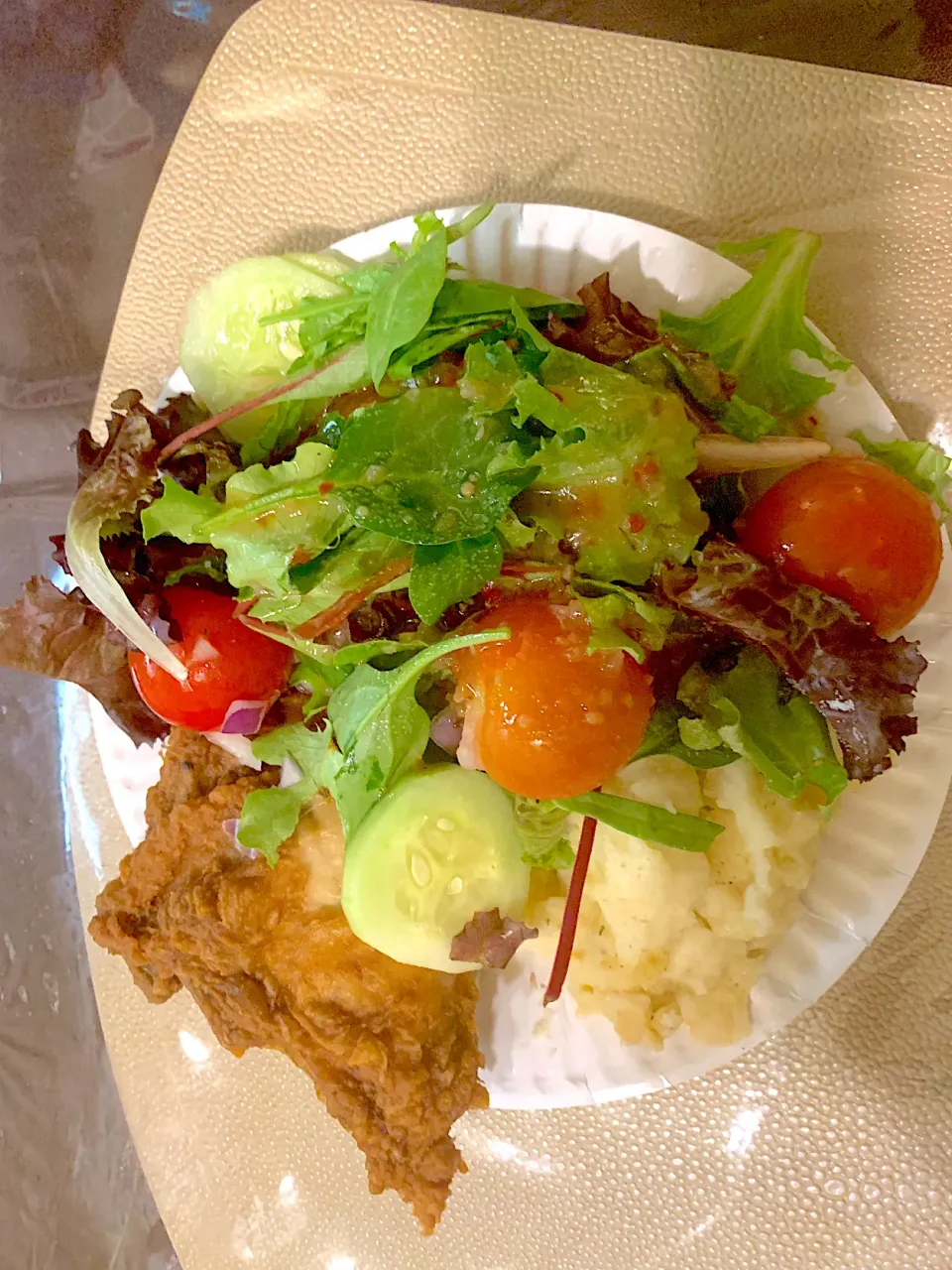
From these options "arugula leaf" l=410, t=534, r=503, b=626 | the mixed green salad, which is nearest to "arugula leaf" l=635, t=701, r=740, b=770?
the mixed green salad

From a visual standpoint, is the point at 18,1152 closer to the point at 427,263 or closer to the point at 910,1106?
the point at 910,1106

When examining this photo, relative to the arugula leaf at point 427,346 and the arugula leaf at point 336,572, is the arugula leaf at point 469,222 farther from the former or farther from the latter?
the arugula leaf at point 336,572

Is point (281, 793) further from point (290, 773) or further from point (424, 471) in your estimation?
point (424, 471)

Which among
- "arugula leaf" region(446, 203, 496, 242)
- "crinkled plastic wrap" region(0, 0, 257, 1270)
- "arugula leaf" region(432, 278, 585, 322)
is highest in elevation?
"arugula leaf" region(446, 203, 496, 242)

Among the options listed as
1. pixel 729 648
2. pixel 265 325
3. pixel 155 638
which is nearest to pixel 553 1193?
pixel 729 648

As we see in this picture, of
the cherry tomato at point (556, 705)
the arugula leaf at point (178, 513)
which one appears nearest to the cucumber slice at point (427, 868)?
the cherry tomato at point (556, 705)

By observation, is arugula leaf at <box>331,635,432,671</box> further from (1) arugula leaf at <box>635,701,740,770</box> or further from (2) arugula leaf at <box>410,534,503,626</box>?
(1) arugula leaf at <box>635,701,740,770</box>
